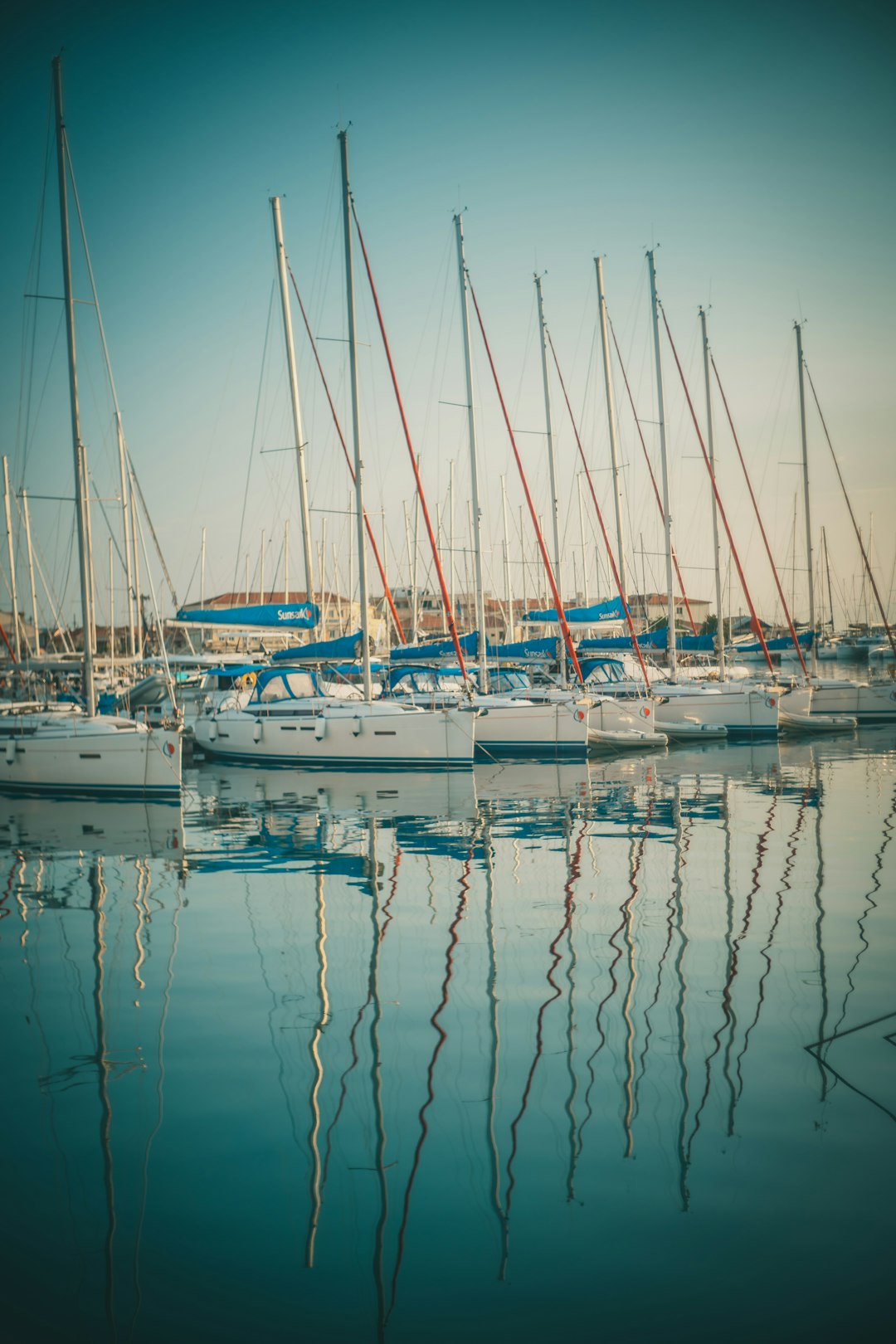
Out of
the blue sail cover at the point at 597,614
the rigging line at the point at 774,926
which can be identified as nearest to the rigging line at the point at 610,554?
the blue sail cover at the point at 597,614

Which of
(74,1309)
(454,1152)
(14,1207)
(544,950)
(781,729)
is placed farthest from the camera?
(781,729)

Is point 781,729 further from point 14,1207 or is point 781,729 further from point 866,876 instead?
point 14,1207

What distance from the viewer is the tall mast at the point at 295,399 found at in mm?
24625

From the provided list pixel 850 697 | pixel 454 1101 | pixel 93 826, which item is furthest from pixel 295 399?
pixel 454 1101

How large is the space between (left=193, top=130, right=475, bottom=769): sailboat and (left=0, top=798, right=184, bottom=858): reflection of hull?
5479 millimetres

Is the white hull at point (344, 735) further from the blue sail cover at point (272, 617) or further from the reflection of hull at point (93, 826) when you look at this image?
the reflection of hull at point (93, 826)

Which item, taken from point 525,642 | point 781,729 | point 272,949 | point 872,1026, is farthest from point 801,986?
point 525,642

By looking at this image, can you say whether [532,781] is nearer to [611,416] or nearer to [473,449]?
[473,449]

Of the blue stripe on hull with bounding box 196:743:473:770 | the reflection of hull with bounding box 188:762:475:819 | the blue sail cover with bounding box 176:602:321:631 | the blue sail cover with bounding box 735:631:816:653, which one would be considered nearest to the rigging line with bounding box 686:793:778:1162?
the reflection of hull with bounding box 188:762:475:819

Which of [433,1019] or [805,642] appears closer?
[433,1019]

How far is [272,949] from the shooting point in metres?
9.39

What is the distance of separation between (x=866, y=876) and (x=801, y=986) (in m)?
A: 4.11

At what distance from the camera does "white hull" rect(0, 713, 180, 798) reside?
19000mm

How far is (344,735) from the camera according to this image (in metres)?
23.5
